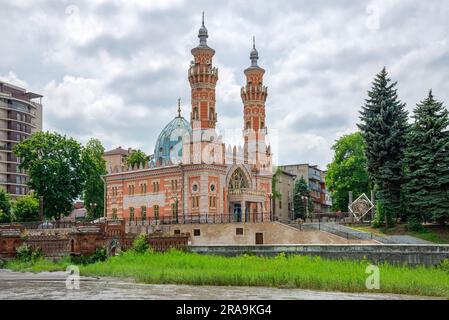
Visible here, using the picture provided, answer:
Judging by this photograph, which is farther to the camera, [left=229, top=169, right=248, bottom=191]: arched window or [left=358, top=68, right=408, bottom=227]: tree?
[left=229, top=169, right=248, bottom=191]: arched window

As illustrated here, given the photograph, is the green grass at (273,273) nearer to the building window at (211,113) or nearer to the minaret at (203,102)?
the minaret at (203,102)

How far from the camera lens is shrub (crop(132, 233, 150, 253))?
41.5 m

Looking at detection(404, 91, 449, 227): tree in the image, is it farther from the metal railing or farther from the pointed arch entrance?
the pointed arch entrance

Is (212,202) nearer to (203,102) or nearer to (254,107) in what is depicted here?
(203,102)

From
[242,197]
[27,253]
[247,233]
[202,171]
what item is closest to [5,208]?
[202,171]

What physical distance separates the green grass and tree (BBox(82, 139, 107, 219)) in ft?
123

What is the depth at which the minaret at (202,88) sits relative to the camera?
6378cm

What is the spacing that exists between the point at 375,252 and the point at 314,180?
285 ft

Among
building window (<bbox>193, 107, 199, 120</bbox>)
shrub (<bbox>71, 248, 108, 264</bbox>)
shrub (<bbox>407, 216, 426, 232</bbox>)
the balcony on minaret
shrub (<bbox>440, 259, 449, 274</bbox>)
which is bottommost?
shrub (<bbox>71, 248, 108, 264</bbox>)

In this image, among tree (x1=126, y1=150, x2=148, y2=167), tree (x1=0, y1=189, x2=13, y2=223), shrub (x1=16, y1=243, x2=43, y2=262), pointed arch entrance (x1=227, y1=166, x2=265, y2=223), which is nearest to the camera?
shrub (x1=16, y1=243, x2=43, y2=262)

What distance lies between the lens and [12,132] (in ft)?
350

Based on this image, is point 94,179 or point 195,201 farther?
point 94,179

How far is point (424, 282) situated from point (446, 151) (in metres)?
22.8

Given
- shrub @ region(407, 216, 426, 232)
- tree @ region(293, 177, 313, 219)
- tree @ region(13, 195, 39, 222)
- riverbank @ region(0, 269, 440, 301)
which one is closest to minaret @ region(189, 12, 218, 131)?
tree @ region(13, 195, 39, 222)
